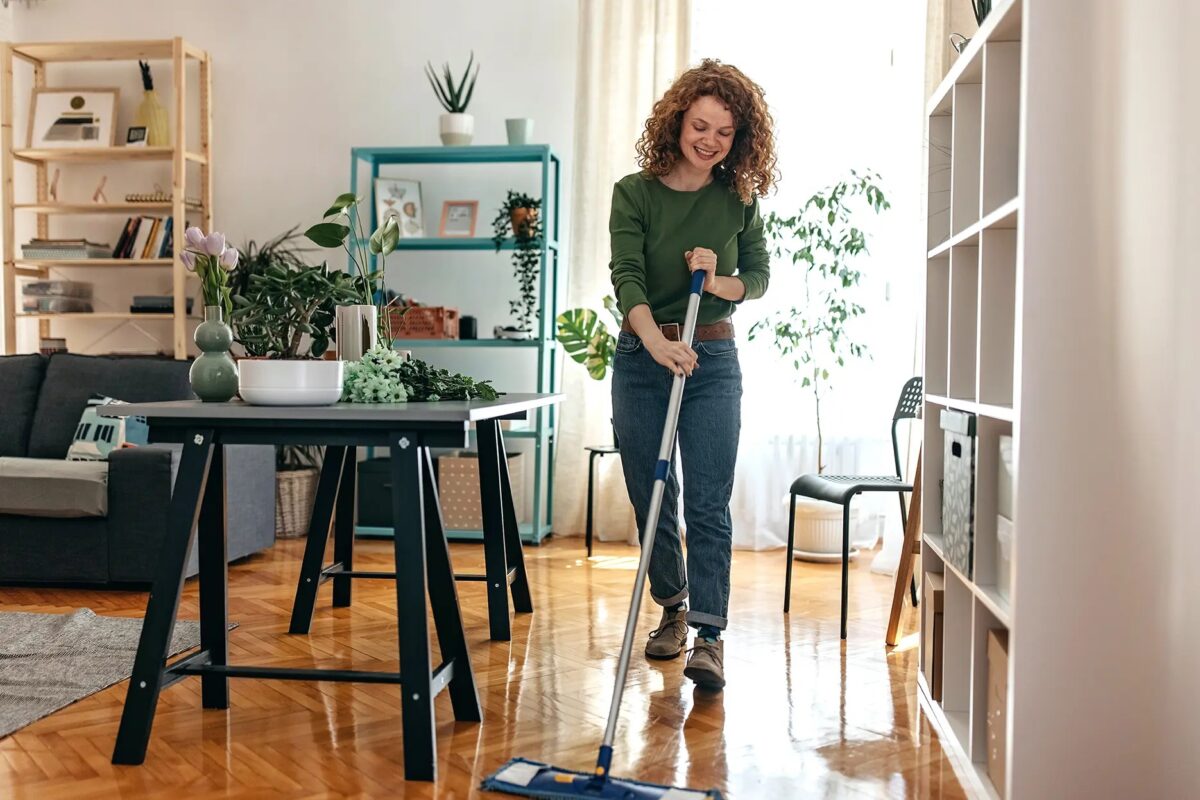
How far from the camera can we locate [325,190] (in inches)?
214

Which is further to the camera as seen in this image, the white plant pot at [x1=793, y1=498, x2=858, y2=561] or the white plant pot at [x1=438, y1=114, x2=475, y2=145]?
the white plant pot at [x1=438, y1=114, x2=475, y2=145]

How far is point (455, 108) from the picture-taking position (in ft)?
16.3

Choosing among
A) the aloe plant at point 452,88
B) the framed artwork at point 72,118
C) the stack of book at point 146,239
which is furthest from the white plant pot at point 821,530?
the framed artwork at point 72,118

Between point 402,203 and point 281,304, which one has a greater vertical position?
point 402,203

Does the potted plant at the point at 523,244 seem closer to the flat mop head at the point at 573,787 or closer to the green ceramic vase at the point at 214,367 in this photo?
the green ceramic vase at the point at 214,367

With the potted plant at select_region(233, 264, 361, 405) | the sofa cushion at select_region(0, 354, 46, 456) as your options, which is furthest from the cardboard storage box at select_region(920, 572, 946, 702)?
the sofa cushion at select_region(0, 354, 46, 456)

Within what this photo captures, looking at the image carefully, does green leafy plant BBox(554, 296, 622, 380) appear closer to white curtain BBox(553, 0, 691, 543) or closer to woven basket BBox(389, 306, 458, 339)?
white curtain BBox(553, 0, 691, 543)

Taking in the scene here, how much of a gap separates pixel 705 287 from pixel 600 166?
2.50m

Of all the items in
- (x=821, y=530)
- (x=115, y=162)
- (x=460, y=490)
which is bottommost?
(x=821, y=530)

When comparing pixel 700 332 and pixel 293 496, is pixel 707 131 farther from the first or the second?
pixel 293 496

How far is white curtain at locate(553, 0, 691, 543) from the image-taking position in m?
4.89

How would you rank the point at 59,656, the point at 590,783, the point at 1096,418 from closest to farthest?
the point at 1096,418
the point at 590,783
the point at 59,656

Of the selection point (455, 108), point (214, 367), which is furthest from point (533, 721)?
point (455, 108)

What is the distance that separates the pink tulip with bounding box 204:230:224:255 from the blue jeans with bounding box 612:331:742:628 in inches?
38.3
